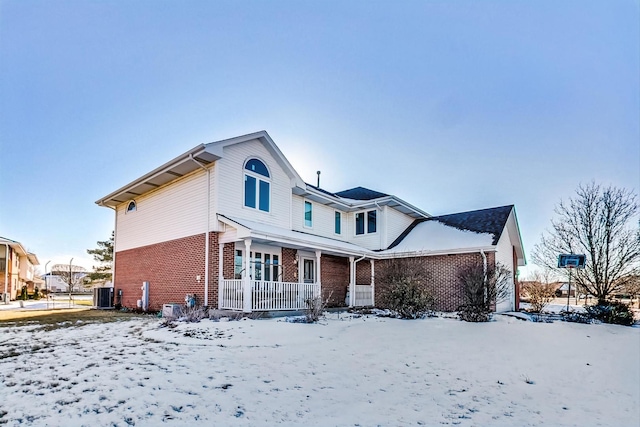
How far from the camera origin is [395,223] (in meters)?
19.5

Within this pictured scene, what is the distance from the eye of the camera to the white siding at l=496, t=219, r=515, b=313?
16000mm

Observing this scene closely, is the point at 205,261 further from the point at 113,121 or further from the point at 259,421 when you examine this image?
the point at 259,421

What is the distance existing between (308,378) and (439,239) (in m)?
13.2

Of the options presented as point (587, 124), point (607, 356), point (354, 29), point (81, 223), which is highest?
point (354, 29)

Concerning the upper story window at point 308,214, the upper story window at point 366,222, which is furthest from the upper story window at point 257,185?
the upper story window at point 366,222

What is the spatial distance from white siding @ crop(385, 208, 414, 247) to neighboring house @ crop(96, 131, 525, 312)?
54 millimetres

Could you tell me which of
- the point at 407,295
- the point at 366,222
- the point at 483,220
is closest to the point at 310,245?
the point at 407,295

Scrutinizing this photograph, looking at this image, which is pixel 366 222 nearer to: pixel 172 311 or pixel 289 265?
pixel 289 265

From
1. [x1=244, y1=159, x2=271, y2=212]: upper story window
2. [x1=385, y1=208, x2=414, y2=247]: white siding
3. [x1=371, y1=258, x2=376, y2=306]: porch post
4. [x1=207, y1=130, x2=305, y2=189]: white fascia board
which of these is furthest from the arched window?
[x1=385, y1=208, x2=414, y2=247]: white siding

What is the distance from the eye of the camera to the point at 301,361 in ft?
19.9

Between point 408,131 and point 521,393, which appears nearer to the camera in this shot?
point 521,393

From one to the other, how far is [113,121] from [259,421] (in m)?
14.2

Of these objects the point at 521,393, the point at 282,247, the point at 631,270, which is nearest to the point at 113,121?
the point at 282,247

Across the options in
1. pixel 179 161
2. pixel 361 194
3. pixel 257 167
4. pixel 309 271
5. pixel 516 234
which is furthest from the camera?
pixel 361 194
